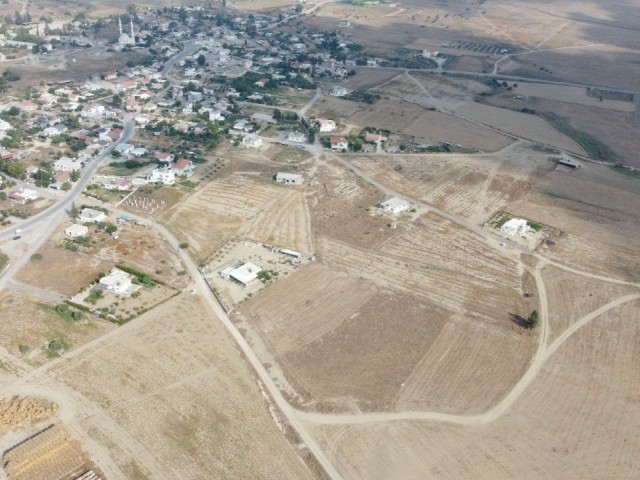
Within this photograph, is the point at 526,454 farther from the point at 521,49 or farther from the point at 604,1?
the point at 604,1

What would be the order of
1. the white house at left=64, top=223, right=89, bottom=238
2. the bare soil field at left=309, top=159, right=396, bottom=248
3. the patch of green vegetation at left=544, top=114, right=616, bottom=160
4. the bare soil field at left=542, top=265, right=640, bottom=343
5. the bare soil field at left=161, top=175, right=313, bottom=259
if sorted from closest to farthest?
the bare soil field at left=542, top=265, right=640, bottom=343, the white house at left=64, top=223, right=89, bottom=238, the bare soil field at left=161, top=175, right=313, bottom=259, the bare soil field at left=309, top=159, right=396, bottom=248, the patch of green vegetation at left=544, top=114, right=616, bottom=160

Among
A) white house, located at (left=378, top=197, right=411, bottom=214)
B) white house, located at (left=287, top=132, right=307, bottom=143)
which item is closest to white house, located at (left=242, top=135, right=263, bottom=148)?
white house, located at (left=287, top=132, right=307, bottom=143)

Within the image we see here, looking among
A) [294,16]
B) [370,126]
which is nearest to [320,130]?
[370,126]

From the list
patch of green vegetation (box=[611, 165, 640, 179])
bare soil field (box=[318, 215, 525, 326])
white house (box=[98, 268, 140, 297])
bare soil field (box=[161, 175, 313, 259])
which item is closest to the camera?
white house (box=[98, 268, 140, 297])

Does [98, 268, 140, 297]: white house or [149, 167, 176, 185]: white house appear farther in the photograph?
[149, 167, 176, 185]: white house

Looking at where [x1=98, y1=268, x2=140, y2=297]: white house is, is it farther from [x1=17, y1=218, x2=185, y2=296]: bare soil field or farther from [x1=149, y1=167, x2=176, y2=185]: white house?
[x1=149, y1=167, x2=176, y2=185]: white house

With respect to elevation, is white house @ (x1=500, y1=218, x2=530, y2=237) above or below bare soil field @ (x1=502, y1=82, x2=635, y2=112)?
below

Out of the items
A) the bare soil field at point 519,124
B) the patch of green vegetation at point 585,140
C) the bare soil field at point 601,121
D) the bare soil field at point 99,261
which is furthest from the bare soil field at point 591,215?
the bare soil field at point 99,261
